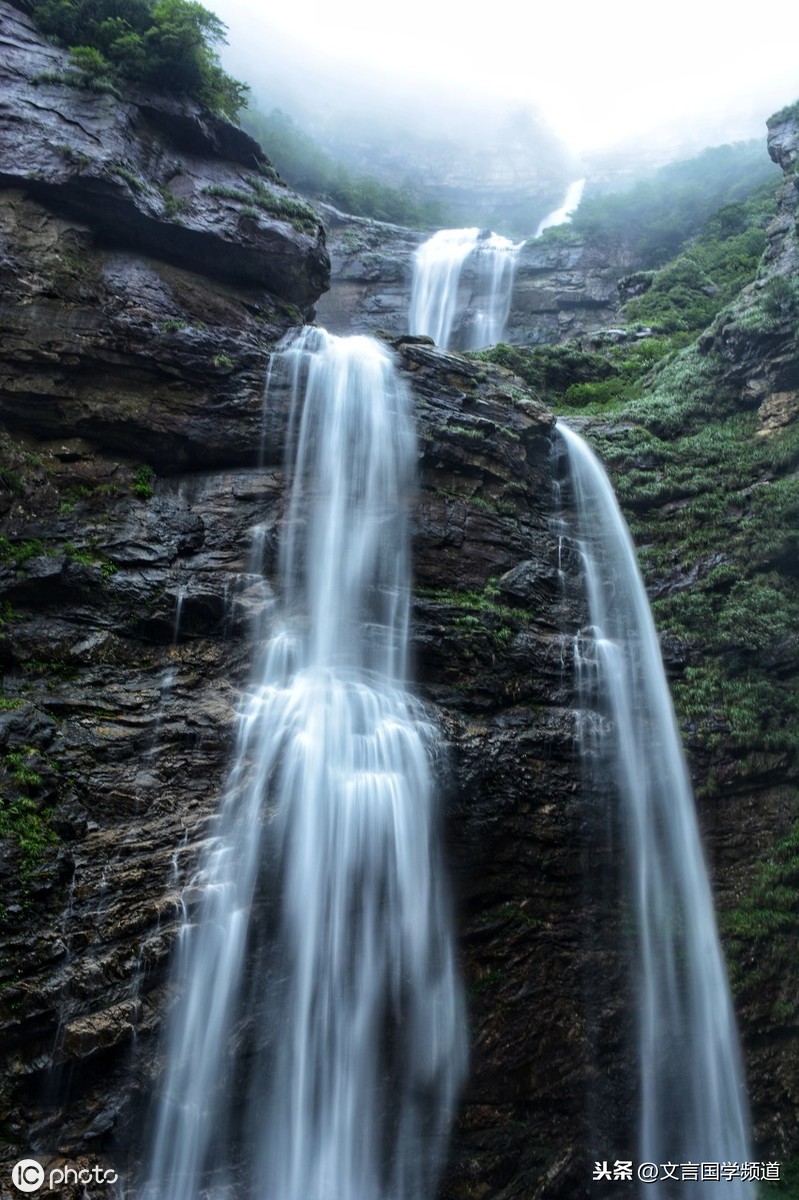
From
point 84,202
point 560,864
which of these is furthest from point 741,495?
point 84,202

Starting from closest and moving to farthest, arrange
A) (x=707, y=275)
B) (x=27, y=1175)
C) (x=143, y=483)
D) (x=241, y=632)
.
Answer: (x=27, y=1175), (x=241, y=632), (x=143, y=483), (x=707, y=275)

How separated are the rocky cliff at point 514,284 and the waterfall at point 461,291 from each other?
0.16 m

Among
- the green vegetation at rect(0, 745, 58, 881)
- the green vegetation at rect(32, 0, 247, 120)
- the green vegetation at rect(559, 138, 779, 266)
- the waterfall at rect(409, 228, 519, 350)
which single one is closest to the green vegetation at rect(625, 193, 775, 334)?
the green vegetation at rect(559, 138, 779, 266)

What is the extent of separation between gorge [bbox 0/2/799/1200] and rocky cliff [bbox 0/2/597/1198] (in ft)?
0.13

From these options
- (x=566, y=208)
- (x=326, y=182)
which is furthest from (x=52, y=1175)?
(x=566, y=208)

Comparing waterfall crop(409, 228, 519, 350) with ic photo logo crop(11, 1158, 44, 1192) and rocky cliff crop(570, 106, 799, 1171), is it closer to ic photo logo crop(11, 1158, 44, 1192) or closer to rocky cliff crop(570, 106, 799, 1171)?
rocky cliff crop(570, 106, 799, 1171)

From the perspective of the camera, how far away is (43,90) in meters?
13.1

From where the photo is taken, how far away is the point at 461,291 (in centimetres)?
2773

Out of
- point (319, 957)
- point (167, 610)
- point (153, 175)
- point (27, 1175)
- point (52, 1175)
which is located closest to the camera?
point (27, 1175)

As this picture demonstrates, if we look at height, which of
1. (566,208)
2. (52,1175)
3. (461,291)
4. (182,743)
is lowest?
(52,1175)

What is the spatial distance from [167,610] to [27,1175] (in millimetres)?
6167

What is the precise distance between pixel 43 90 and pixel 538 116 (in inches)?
2174

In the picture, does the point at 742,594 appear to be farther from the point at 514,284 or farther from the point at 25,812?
the point at 514,284

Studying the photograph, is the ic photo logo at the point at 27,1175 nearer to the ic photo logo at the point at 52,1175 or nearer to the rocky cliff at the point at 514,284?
the ic photo logo at the point at 52,1175
